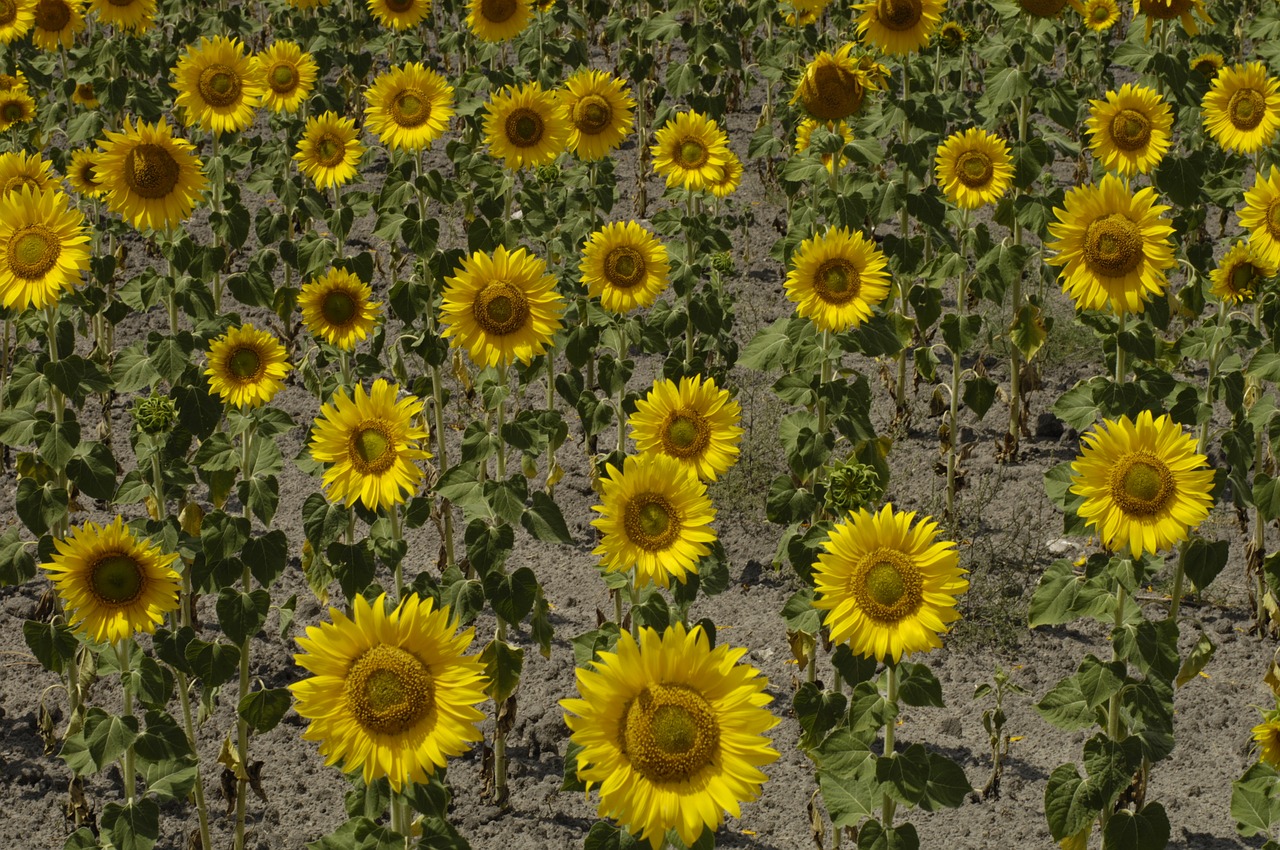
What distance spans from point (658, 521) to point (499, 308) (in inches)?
46.3

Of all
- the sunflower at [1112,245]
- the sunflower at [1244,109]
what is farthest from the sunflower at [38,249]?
the sunflower at [1244,109]

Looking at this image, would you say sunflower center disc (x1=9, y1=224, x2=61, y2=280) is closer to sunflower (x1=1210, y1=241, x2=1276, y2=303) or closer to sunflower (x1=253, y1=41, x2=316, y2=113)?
sunflower (x1=253, y1=41, x2=316, y2=113)


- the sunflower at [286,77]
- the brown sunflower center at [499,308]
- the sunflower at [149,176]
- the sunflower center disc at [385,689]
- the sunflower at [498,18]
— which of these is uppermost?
the sunflower at [498,18]

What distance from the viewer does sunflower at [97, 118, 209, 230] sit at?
18.2 feet

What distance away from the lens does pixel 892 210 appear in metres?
6.75

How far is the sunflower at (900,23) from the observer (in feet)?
20.7

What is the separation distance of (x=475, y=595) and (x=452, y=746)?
1.45 meters

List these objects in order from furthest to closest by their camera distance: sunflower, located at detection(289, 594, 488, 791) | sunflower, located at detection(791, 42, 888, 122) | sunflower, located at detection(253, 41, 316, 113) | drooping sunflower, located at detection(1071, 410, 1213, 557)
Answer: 1. sunflower, located at detection(253, 41, 316, 113)
2. sunflower, located at detection(791, 42, 888, 122)
3. drooping sunflower, located at detection(1071, 410, 1213, 557)
4. sunflower, located at detection(289, 594, 488, 791)

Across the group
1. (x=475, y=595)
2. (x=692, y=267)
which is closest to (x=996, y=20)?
(x=692, y=267)

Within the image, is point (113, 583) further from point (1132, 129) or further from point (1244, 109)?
point (1244, 109)

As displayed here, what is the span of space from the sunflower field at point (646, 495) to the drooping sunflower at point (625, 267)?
0.02 metres

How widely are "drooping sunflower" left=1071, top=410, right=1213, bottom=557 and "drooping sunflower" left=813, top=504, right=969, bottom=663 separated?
667 millimetres

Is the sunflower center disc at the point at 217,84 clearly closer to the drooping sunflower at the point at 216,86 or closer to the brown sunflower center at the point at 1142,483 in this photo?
the drooping sunflower at the point at 216,86

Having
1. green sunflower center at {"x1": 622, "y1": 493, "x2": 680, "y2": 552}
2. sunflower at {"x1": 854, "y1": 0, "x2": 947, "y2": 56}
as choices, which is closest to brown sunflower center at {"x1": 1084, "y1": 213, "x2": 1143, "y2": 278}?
sunflower at {"x1": 854, "y1": 0, "x2": 947, "y2": 56}
